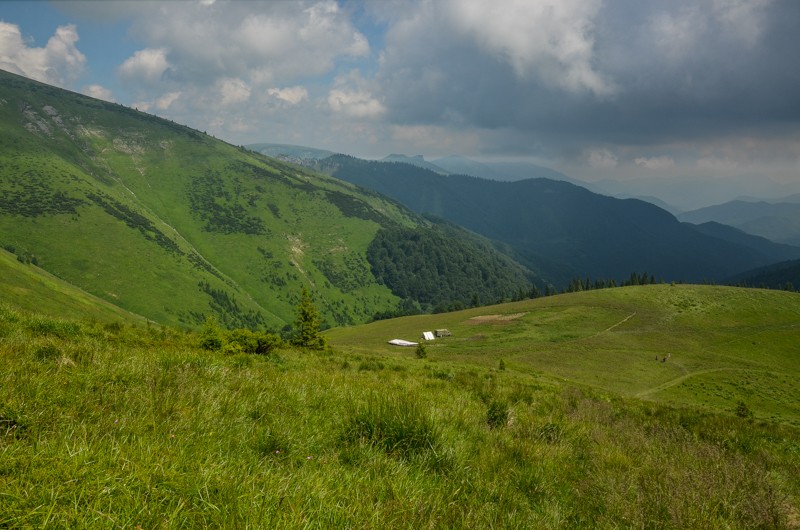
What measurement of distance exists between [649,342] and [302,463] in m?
94.3

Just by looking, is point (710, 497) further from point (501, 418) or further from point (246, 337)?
point (246, 337)

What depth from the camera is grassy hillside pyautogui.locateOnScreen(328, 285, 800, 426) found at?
182 ft

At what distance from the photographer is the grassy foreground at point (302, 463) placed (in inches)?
100.0

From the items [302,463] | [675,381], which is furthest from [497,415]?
[675,381]

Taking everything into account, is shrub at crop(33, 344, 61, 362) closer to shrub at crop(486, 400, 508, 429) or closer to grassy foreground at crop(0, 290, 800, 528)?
grassy foreground at crop(0, 290, 800, 528)

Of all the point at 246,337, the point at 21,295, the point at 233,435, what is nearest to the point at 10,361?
the point at 233,435

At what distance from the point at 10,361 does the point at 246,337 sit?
16262 mm

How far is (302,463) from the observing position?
157 inches

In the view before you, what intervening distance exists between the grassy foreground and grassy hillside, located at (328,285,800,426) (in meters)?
35.7

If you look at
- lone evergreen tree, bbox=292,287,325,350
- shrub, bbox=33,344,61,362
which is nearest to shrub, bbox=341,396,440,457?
shrub, bbox=33,344,61,362

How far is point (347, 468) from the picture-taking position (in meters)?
3.92

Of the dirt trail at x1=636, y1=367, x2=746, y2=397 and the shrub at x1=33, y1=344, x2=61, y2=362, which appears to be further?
the dirt trail at x1=636, y1=367, x2=746, y2=397

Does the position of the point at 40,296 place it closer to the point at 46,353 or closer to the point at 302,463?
the point at 46,353

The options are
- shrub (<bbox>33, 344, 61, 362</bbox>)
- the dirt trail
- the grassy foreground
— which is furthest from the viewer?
the dirt trail
